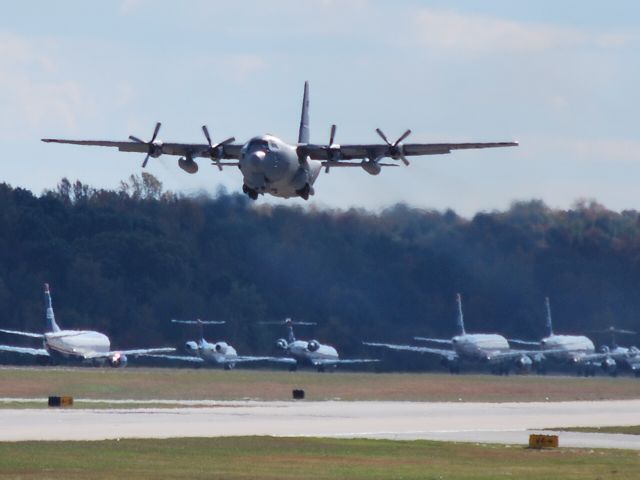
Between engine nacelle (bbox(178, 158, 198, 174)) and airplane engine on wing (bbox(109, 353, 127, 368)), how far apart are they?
57.7m

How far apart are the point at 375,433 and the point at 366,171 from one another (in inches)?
458

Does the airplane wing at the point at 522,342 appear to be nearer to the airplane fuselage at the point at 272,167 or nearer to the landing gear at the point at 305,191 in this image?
the landing gear at the point at 305,191

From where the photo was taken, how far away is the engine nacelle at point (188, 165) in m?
59.0

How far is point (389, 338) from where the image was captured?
123 metres

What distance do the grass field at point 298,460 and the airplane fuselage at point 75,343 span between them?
67333 millimetres

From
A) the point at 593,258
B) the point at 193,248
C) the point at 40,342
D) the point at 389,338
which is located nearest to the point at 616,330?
the point at 593,258

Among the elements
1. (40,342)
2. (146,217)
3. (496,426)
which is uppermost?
(146,217)

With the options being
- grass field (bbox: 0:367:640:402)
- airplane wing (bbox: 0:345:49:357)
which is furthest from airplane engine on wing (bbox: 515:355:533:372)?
airplane wing (bbox: 0:345:49:357)

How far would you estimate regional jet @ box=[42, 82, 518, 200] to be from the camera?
55125 mm

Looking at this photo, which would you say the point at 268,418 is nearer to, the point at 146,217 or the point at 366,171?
the point at 366,171

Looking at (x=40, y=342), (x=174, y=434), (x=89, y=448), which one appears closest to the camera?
(x=89, y=448)

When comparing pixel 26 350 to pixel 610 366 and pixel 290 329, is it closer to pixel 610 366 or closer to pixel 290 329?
pixel 290 329

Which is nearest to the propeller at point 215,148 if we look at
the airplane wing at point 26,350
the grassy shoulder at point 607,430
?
the grassy shoulder at point 607,430

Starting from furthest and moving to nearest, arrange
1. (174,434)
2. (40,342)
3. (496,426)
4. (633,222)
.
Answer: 1. (633,222)
2. (40,342)
3. (496,426)
4. (174,434)
